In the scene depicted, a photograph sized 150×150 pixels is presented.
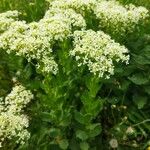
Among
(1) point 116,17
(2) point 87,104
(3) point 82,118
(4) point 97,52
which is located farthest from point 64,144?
(1) point 116,17

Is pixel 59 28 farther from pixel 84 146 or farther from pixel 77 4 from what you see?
pixel 84 146

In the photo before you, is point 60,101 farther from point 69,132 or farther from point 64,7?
point 64,7

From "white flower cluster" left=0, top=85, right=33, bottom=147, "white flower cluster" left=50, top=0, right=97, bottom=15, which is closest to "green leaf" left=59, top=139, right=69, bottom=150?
"white flower cluster" left=0, top=85, right=33, bottom=147

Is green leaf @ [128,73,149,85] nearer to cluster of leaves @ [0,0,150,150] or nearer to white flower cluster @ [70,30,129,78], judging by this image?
cluster of leaves @ [0,0,150,150]

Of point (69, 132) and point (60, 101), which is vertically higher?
point (60, 101)

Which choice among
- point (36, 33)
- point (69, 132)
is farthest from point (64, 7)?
point (69, 132)

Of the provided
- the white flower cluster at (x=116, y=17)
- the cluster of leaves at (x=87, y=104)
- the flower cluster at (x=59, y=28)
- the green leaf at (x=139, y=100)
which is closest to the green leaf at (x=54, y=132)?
the cluster of leaves at (x=87, y=104)

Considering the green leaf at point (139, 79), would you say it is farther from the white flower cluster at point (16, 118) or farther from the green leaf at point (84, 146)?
the white flower cluster at point (16, 118)
